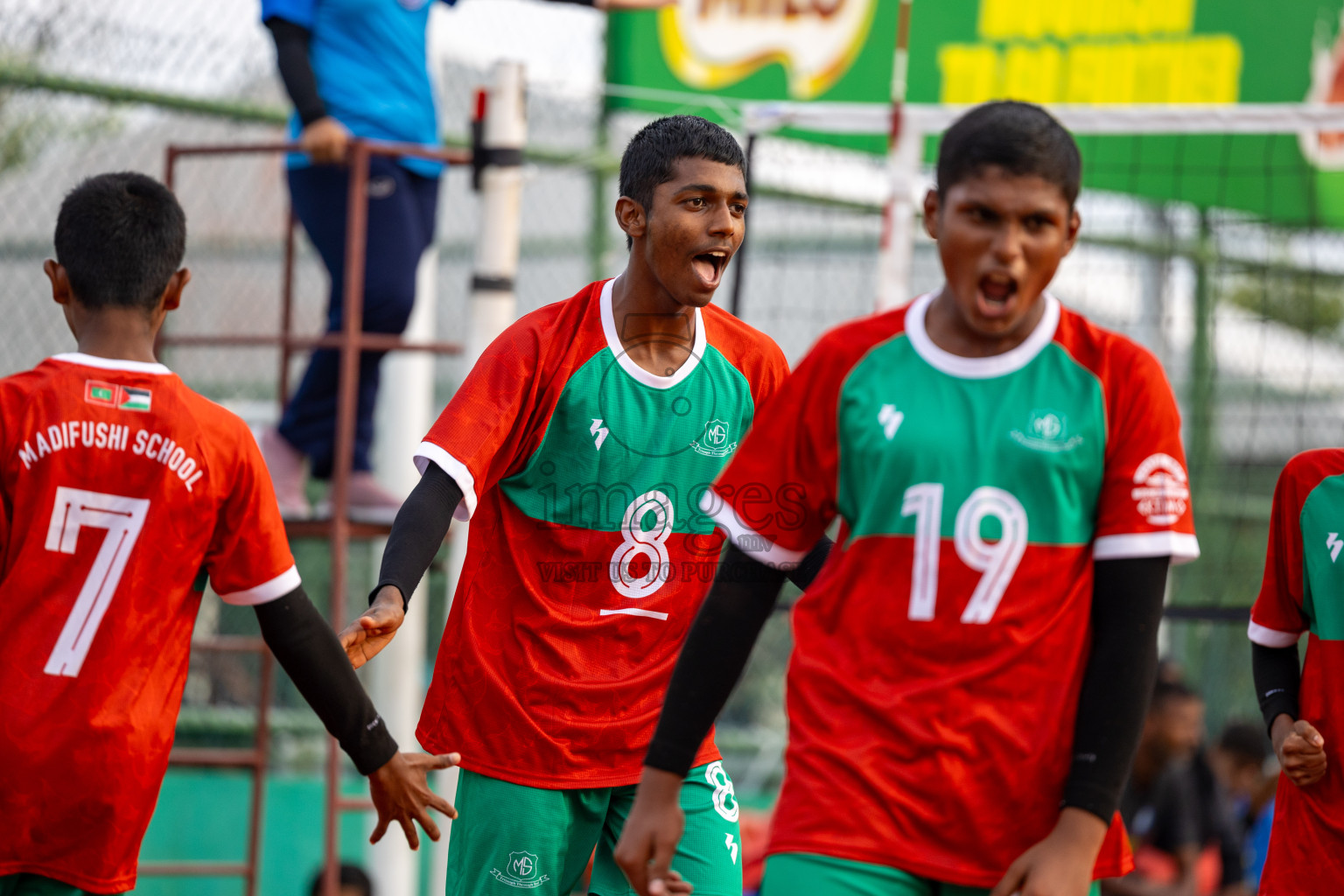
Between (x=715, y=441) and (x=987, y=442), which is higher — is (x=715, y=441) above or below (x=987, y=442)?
below

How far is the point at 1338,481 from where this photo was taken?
4.00 m

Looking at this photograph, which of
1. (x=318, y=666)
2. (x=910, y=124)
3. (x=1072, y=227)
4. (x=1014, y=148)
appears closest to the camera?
(x=1014, y=148)

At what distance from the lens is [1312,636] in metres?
4.07

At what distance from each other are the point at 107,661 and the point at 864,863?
65.6 inches

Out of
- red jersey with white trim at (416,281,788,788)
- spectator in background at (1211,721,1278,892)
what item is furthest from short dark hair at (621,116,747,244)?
spectator in background at (1211,721,1278,892)

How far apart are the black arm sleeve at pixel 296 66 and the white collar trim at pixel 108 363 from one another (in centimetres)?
303

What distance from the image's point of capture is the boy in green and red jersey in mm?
3918

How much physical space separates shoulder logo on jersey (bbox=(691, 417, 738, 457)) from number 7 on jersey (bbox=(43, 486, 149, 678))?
1356 millimetres

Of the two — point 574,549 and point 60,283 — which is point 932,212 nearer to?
point 574,549

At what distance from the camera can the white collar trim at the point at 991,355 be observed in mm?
2902

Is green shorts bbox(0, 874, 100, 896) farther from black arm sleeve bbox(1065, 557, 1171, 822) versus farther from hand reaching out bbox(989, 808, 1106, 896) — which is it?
black arm sleeve bbox(1065, 557, 1171, 822)

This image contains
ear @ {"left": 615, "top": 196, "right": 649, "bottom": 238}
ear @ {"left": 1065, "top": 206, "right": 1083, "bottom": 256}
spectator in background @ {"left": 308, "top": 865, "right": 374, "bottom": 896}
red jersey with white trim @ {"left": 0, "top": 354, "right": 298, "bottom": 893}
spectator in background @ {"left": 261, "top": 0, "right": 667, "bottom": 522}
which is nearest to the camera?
ear @ {"left": 1065, "top": 206, "right": 1083, "bottom": 256}

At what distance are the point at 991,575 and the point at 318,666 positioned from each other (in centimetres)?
159

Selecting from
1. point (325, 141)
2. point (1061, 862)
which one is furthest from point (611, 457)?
point (325, 141)
